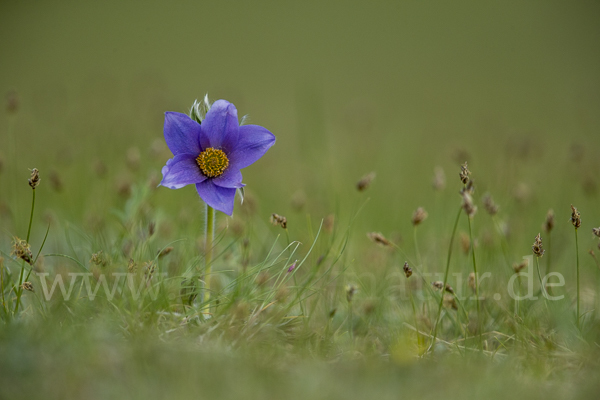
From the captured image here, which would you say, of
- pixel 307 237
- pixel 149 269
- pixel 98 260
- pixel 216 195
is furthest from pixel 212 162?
pixel 307 237

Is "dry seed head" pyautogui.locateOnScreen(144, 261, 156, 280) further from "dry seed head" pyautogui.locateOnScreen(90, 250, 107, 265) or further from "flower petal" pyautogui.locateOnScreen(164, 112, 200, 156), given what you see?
"flower petal" pyautogui.locateOnScreen(164, 112, 200, 156)

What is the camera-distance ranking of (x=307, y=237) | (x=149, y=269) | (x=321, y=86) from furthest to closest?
(x=321, y=86) → (x=307, y=237) → (x=149, y=269)

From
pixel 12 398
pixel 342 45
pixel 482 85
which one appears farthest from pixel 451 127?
pixel 12 398

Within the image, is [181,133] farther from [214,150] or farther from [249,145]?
[249,145]

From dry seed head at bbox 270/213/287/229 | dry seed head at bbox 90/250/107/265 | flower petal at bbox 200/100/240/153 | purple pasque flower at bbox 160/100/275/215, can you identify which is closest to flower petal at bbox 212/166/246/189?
purple pasque flower at bbox 160/100/275/215

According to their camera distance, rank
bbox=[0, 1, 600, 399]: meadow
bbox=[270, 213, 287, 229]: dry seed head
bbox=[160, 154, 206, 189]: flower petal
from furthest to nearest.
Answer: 1. bbox=[270, 213, 287, 229]: dry seed head
2. bbox=[160, 154, 206, 189]: flower petal
3. bbox=[0, 1, 600, 399]: meadow
